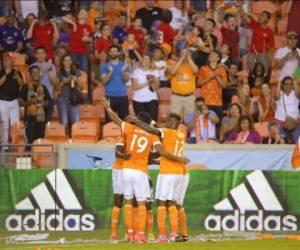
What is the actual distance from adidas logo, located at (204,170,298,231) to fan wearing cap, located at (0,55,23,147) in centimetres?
555

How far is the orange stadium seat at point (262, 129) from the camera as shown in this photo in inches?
949

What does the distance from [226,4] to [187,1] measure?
102 cm

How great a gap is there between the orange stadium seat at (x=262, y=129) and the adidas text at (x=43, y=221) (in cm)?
505

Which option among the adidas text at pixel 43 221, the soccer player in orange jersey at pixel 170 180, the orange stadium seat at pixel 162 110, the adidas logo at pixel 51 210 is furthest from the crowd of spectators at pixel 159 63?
the soccer player in orange jersey at pixel 170 180

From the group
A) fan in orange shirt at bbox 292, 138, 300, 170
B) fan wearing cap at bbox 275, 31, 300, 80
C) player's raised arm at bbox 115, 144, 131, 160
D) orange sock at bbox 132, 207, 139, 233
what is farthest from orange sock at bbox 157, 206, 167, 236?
fan wearing cap at bbox 275, 31, 300, 80

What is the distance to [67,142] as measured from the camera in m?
23.2

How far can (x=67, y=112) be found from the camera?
25.0 m

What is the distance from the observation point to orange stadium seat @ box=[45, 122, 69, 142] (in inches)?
953

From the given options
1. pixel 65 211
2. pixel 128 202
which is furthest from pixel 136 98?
pixel 128 202

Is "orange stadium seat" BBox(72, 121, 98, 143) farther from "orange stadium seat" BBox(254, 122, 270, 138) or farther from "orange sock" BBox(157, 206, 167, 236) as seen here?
"orange sock" BBox(157, 206, 167, 236)

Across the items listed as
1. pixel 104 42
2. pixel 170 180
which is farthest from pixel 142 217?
pixel 104 42


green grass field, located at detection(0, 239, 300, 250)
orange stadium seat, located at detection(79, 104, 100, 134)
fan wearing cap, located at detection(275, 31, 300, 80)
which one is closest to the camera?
green grass field, located at detection(0, 239, 300, 250)

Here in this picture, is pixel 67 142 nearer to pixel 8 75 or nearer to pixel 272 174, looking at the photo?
pixel 8 75

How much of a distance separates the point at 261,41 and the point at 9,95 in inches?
258
